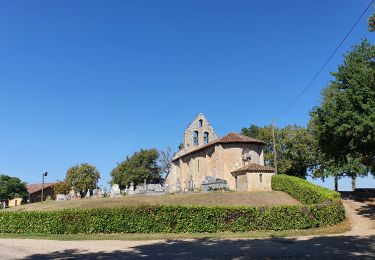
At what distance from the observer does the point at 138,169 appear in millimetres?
88125

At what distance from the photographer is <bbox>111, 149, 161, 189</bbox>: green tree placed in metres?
87.6

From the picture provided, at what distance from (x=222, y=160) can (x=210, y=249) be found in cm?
3490

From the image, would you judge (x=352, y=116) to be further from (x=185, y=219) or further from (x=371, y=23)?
(x=185, y=219)

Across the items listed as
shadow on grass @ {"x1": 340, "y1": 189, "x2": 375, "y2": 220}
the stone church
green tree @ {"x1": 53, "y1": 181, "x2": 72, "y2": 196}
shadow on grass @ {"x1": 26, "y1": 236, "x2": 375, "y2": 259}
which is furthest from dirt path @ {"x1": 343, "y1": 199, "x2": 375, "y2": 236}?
green tree @ {"x1": 53, "y1": 181, "x2": 72, "y2": 196}

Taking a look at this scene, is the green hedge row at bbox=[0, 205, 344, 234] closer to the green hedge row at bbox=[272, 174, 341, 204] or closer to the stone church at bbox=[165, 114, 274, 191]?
the green hedge row at bbox=[272, 174, 341, 204]

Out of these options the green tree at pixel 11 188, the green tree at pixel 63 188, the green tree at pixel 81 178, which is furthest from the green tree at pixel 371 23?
the green tree at pixel 11 188

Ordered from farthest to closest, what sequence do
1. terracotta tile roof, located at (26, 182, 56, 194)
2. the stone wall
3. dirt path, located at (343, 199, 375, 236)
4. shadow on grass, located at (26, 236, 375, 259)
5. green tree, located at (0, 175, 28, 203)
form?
terracotta tile roof, located at (26, 182, 56, 194) < green tree, located at (0, 175, 28, 203) < the stone wall < dirt path, located at (343, 199, 375, 236) < shadow on grass, located at (26, 236, 375, 259)

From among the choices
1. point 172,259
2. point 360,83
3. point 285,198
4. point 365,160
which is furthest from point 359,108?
point 172,259

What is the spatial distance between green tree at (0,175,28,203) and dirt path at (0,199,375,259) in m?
69.3

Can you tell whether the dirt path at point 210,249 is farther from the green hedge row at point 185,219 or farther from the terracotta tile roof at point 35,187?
the terracotta tile roof at point 35,187

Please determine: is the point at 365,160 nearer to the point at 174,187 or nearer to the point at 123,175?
the point at 174,187

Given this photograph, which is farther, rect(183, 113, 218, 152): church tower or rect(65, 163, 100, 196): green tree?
rect(65, 163, 100, 196): green tree

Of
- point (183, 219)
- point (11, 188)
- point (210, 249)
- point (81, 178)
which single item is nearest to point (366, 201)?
point (183, 219)

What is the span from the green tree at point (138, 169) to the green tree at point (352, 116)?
57.4 m
